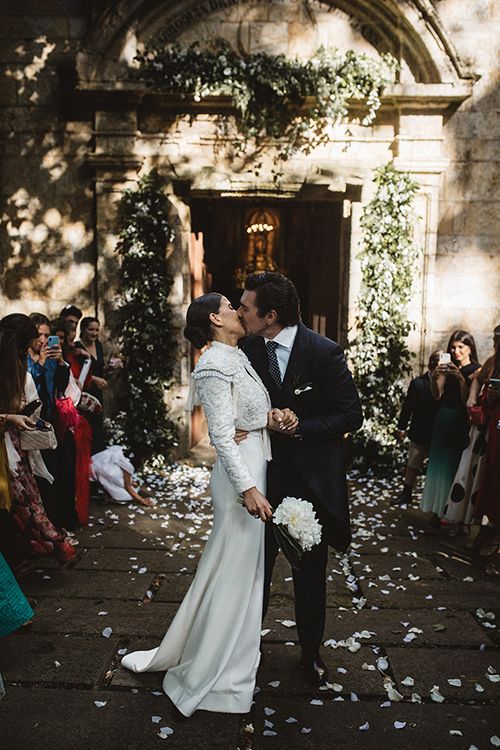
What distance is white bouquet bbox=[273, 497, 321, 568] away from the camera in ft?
9.45

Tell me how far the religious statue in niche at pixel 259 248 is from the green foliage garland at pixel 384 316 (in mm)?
3946

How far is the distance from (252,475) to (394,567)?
7.62 ft

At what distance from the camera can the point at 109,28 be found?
7.23 metres

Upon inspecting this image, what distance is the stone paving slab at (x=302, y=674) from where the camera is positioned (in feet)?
10.6

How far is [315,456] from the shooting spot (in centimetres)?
322

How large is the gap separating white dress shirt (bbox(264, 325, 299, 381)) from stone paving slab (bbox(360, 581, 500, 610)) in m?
1.90

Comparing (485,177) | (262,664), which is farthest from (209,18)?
(262,664)

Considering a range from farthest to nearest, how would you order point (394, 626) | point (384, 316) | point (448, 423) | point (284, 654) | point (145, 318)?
point (145, 318)
point (384, 316)
point (448, 423)
point (394, 626)
point (284, 654)

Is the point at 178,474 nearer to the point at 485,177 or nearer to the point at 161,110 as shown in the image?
the point at 161,110

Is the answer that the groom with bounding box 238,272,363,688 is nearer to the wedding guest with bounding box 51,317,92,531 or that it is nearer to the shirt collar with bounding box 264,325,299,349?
the shirt collar with bounding box 264,325,299,349

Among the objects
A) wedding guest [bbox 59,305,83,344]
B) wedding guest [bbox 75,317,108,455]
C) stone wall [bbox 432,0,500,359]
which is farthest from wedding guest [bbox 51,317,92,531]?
stone wall [bbox 432,0,500,359]

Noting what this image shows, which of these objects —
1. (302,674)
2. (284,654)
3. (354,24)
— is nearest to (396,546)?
(284,654)

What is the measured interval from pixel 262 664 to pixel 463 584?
1.80m

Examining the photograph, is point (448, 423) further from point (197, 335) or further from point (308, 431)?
point (197, 335)
